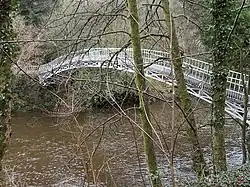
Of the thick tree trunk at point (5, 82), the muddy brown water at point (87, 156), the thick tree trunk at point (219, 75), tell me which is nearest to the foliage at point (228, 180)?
the thick tree trunk at point (219, 75)

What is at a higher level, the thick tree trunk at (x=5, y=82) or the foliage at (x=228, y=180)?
the thick tree trunk at (x=5, y=82)

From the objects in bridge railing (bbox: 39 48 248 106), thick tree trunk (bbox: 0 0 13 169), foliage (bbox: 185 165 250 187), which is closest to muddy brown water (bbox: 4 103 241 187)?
bridge railing (bbox: 39 48 248 106)

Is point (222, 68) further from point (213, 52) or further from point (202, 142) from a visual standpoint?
point (202, 142)

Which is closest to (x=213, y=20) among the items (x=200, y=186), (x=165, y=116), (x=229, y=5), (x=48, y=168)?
(x=229, y=5)

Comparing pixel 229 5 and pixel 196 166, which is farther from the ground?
pixel 229 5

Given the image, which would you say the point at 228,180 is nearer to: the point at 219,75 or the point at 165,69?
the point at 219,75

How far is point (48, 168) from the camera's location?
12.9 meters

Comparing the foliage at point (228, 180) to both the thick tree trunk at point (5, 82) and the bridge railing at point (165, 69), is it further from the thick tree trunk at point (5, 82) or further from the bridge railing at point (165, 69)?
the bridge railing at point (165, 69)

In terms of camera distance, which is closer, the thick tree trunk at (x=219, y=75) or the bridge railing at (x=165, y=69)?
the thick tree trunk at (x=219, y=75)

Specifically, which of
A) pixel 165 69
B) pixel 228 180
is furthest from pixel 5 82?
pixel 165 69

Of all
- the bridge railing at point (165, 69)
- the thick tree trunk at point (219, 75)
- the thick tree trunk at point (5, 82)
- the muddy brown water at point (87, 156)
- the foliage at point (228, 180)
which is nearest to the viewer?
the foliage at point (228, 180)

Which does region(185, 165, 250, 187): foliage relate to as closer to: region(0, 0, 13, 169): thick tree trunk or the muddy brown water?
region(0, 0, 13, 169): thick tree trunk

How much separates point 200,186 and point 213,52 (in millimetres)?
2655

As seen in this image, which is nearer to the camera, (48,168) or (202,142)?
A: (48,168)
